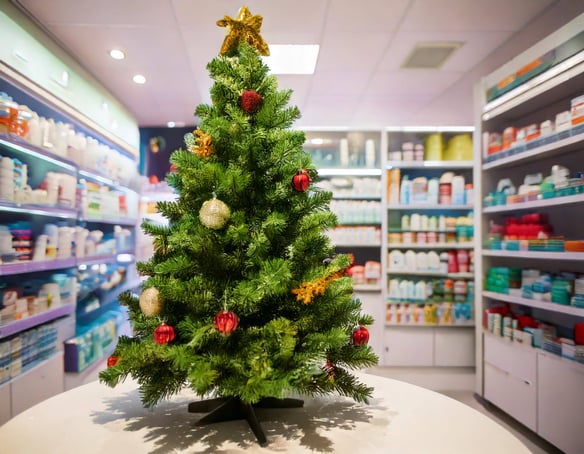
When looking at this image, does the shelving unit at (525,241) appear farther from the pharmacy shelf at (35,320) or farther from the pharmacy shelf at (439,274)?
the pharmacy shelf at (35,320)

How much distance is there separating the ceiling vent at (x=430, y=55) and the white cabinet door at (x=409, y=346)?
2869 mm

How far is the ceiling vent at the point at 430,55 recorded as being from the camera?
4.02 meters

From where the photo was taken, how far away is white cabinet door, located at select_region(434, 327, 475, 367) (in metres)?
4.48

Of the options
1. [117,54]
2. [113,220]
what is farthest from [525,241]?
[113,220]

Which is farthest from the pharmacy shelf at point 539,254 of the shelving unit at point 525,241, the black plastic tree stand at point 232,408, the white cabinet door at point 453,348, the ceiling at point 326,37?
the black plastic tree stand at point 232,408

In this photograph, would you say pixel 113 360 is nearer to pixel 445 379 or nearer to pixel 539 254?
pixel 539 254

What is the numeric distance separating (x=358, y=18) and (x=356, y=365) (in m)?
3.20

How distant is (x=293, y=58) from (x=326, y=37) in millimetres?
594

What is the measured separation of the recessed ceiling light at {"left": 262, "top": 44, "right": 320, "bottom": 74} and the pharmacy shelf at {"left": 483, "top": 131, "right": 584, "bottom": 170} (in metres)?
2.02

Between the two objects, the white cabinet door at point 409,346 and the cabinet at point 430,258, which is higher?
the cabinet at point 430,258

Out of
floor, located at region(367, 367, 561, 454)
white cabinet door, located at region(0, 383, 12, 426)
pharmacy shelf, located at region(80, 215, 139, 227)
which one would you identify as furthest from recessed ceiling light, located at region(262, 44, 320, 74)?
white cabinet door, located at region(0, 383, 12, 426)

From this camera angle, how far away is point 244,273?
1.08 m

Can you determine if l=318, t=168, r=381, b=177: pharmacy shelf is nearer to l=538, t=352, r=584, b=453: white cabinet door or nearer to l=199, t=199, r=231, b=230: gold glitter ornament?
l=538, t=352, r=584, b=453: white cabinet door

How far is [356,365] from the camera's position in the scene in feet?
3.64
